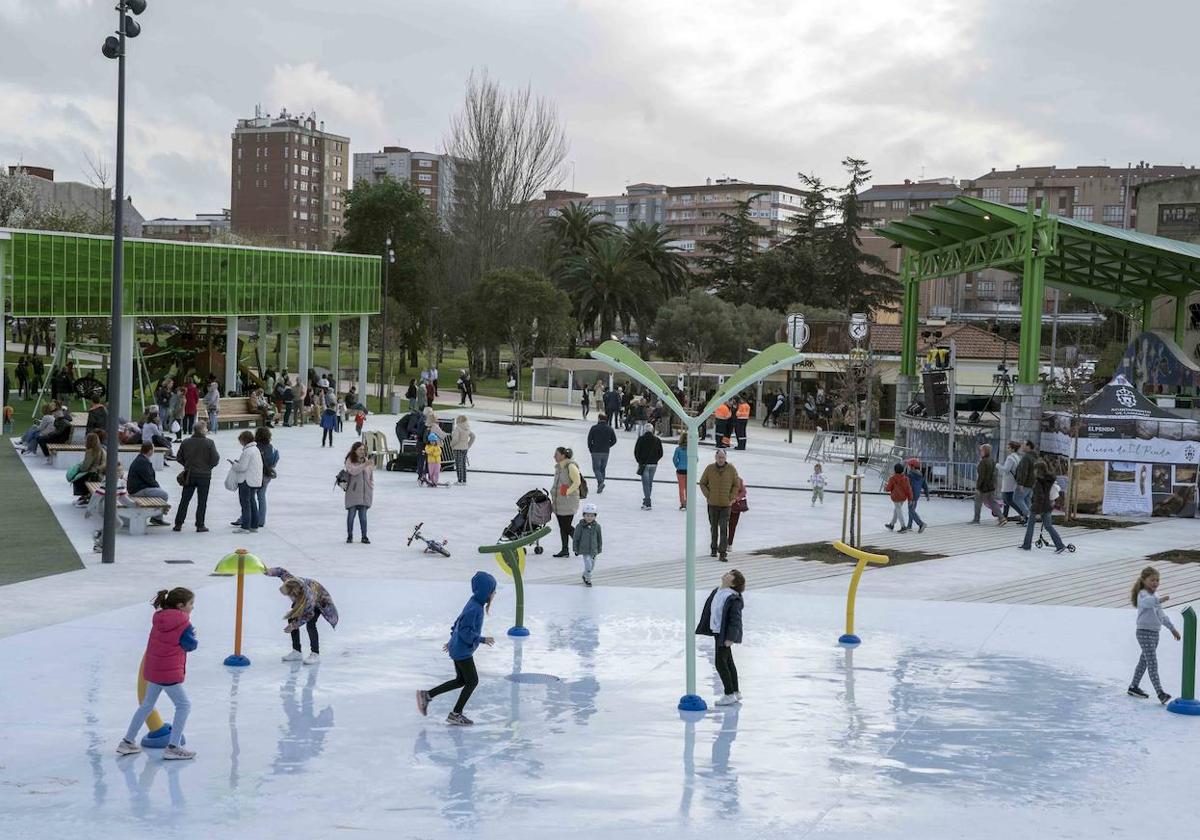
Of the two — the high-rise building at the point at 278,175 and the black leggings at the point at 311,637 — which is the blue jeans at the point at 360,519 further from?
the high-rise building at the point at 278,175

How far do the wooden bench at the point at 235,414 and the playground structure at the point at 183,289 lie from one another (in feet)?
8.30

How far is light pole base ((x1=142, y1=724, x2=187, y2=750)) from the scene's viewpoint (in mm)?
8922

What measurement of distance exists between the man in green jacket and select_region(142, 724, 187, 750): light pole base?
16.1 metres

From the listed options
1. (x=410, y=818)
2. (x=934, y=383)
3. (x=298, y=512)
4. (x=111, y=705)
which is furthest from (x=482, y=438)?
(x=410, y=818)

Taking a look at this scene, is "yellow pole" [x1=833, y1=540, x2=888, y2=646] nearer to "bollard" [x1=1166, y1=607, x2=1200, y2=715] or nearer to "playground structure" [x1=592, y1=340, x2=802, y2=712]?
"bollard" [x1=1166, y1=607, x2=1200, y2=715]

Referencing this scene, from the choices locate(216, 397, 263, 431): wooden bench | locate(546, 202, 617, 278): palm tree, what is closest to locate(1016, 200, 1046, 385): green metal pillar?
locate(216, 397, 263, 431): wooden bench

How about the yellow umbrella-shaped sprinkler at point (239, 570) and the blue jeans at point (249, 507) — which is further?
the blue jeans at point (249, 507)

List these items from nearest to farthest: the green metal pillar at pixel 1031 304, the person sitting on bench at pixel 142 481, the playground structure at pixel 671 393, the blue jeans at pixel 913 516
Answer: the playground structure at pixel 671 393 < the person sitting on bench at pixel 142 481 < the blue jeans at pixel 913 516 < the green metal pillar at pixel 1031 304

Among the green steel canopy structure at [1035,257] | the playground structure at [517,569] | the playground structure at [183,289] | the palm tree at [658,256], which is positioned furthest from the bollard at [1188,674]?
the palm tree at [658,256]

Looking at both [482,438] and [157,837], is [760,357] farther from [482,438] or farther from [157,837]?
[482,438]

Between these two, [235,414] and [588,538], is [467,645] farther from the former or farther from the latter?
[235,414]

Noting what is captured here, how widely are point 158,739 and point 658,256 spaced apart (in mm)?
66608

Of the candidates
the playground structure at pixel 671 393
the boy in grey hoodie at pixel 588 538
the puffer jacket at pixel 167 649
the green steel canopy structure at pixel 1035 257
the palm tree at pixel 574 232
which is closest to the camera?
the puffer jacket at pixel 167 649

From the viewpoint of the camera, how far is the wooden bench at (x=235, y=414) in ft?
119
